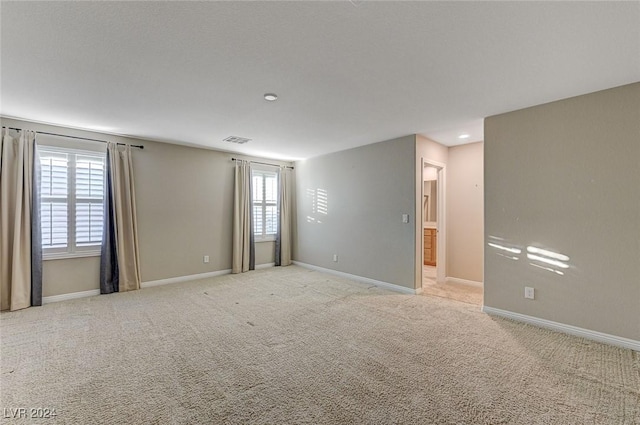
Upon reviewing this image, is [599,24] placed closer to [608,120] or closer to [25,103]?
[608,120]

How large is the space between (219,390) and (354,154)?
4.17m

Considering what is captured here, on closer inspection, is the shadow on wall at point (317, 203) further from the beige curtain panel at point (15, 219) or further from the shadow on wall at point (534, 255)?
the beige curtain panel at point (15, 219)

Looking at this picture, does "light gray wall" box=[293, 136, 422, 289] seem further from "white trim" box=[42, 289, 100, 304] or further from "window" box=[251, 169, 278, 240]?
"white trim" box=[42, 289, 100, 304]

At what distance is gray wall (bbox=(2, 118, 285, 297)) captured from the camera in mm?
4059

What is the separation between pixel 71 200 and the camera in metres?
3.99

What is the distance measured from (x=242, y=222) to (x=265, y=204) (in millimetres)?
744

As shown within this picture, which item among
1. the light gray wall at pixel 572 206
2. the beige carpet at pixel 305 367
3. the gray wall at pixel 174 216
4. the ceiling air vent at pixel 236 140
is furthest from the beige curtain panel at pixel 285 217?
the light gray wall at pixel 572 206

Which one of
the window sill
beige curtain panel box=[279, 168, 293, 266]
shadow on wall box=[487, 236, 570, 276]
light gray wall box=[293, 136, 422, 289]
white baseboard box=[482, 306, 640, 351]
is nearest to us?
white baseboard box=[482, 306, 640, 351]

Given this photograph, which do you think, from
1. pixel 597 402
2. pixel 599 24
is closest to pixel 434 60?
pixel 599 24

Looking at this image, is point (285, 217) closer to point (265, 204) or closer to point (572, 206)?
point (265, 204)

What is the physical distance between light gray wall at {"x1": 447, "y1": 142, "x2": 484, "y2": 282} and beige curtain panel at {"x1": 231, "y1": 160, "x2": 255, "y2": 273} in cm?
386

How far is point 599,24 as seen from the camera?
1725mm

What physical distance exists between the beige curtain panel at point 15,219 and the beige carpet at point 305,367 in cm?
34

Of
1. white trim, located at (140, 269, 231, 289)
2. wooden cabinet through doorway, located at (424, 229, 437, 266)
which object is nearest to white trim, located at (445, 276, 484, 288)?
wooden cabinet through doorway, located at (424, 229, 437, 266)
